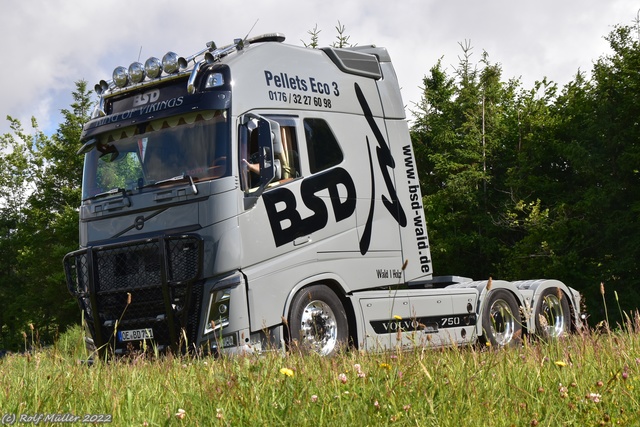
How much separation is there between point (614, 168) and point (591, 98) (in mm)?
4060

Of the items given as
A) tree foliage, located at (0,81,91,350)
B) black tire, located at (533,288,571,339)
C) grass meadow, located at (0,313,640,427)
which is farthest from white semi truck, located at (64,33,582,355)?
tree foliage, located at (0,81,91,350)

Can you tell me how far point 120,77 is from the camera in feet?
28.7

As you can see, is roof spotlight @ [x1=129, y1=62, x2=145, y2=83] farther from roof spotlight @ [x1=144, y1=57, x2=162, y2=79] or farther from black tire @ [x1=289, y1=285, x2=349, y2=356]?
black tire @ [x1=289, y1=285, x2=349, y2=356]

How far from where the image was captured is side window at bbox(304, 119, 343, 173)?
8523mm

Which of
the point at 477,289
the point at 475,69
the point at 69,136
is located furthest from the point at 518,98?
the point at 477,289

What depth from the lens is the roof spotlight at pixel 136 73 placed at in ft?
28.1

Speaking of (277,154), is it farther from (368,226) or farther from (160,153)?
(368,226)

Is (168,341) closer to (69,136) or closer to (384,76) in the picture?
(384,76)

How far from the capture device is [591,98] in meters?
30.1

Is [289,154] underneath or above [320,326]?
above

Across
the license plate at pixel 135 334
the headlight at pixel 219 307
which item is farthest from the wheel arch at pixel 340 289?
the license plate at pixel 135 334

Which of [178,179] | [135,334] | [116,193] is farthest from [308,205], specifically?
[135,334]

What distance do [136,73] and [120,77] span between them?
10.9 inches

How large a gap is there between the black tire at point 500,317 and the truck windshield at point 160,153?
14.2 ft
